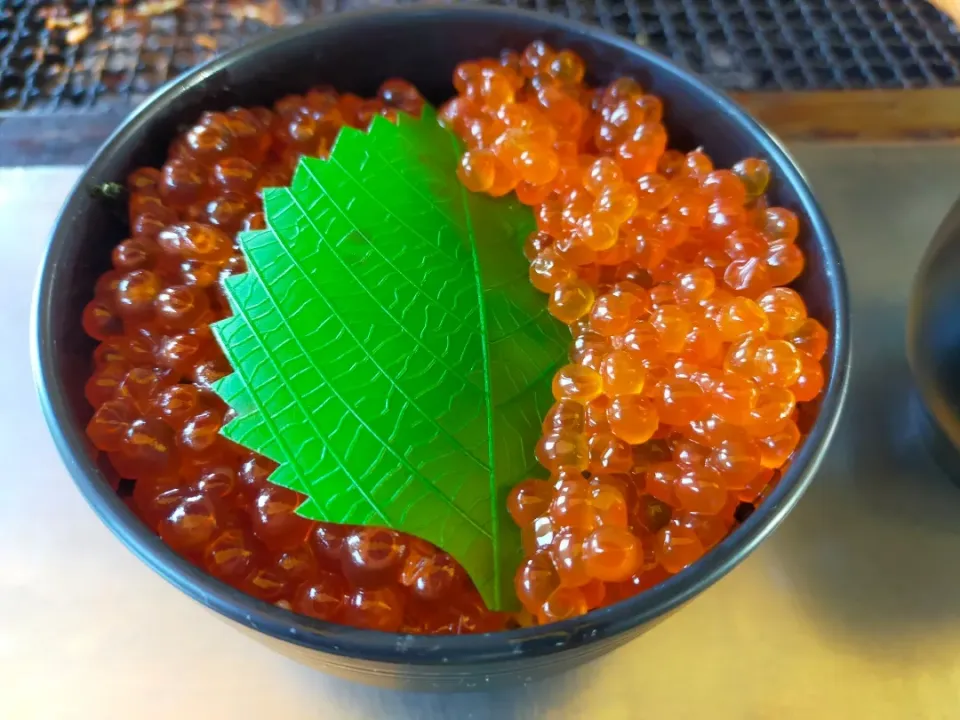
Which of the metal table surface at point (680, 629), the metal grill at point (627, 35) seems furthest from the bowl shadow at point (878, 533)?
the metal grill at point (627, 35)

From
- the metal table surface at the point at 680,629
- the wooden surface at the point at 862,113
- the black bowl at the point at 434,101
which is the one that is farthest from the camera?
Answer: the wooden surface at the point at 862,113

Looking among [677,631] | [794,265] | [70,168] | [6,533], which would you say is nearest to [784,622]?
[677,631]

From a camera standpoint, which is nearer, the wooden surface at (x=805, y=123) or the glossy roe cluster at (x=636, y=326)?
the glossy roe cluster at (x=636, y=326)

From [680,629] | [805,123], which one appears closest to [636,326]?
[680,629]

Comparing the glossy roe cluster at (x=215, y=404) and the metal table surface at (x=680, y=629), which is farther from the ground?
the glossy roe cluster at (x=215, y=404)

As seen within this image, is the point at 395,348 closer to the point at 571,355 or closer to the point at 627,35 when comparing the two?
the point at 571,355

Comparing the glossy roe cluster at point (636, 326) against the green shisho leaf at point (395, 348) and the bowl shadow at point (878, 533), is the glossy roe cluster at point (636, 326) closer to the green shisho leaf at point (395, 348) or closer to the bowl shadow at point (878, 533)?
the green shisho leaf at point (395, 348)
